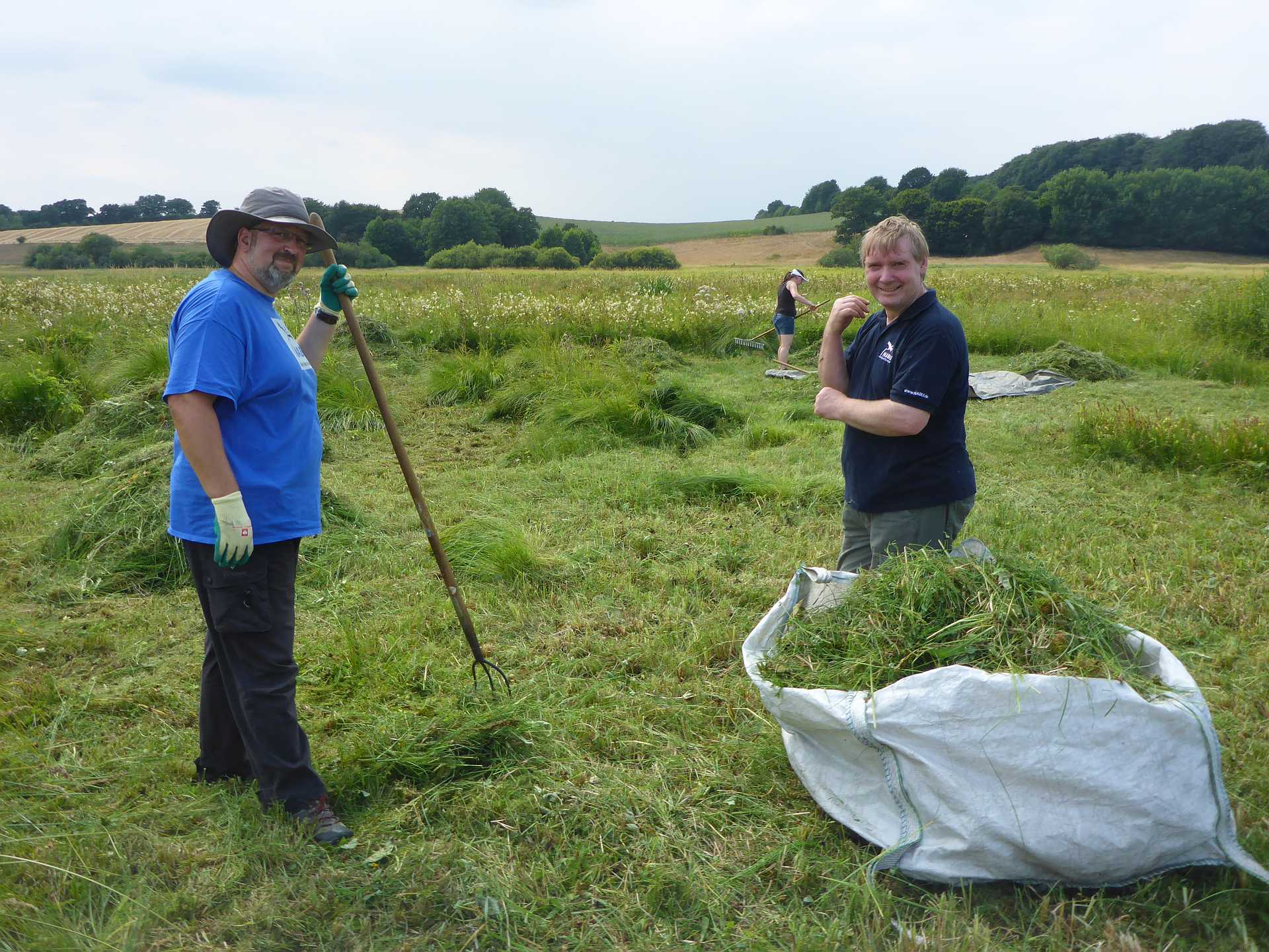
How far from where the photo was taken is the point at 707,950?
1984 millimetres

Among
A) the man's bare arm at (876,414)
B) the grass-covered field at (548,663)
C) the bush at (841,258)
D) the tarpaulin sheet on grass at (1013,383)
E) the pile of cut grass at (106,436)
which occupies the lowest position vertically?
the grass-covered field at (548,663)

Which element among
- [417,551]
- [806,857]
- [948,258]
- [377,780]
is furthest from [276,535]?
[948,258]

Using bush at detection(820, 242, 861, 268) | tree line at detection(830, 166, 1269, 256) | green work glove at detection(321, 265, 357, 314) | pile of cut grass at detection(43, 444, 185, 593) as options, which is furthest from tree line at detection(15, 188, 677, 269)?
green work glove at detection(321, 265, 357, 314)

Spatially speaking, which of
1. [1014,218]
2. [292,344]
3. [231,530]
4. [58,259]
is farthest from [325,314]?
[1014,218]

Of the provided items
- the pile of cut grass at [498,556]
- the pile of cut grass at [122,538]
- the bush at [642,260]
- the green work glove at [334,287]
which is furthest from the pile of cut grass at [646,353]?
the bush at [642,260]

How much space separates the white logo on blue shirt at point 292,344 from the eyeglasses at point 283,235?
23 centimetres

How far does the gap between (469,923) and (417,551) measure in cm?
291

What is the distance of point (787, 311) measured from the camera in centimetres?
1136

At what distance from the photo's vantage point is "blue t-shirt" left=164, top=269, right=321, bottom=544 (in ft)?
7.04

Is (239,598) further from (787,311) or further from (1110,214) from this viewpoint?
(1110,214)

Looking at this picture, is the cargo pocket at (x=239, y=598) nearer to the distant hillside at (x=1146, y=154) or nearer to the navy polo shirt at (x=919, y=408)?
the navy polo shirt at (x=919, y=408)

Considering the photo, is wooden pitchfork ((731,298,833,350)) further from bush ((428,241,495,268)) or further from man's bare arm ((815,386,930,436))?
bush ((428,241,495,268))

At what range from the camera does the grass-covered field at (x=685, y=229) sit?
69.4 m

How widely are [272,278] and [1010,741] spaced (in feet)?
7.87
